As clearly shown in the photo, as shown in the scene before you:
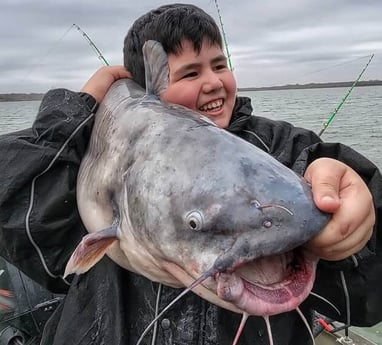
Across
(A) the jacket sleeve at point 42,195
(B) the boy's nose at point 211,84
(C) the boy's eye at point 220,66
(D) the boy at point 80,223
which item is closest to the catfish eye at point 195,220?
(D) the boy at point 80,223

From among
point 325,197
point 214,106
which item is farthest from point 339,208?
point 214,106

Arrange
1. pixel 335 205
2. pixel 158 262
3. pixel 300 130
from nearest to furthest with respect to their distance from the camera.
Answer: pixel 335 205 < pixel 158 262 < pixel 300 130

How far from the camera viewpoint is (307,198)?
53.7 inches

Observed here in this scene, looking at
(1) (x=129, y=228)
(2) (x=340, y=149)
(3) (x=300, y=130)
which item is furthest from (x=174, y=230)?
(3) (x=300, y=130)

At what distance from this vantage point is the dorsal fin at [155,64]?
212 cm

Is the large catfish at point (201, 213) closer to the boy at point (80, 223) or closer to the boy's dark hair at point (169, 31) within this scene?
the boy at point (80, 223)

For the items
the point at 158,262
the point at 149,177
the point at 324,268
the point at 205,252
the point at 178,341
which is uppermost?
the point at 149,177

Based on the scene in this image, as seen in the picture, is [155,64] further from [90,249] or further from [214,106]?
[90,249]

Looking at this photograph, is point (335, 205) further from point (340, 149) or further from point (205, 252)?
point (340, 149)

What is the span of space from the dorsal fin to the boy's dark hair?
293 millimetres

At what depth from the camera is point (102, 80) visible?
253cm

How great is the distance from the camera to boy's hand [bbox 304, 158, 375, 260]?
1357mm

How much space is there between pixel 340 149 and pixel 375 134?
68.2 ft

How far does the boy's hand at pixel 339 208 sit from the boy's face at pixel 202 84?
81 centimetres
